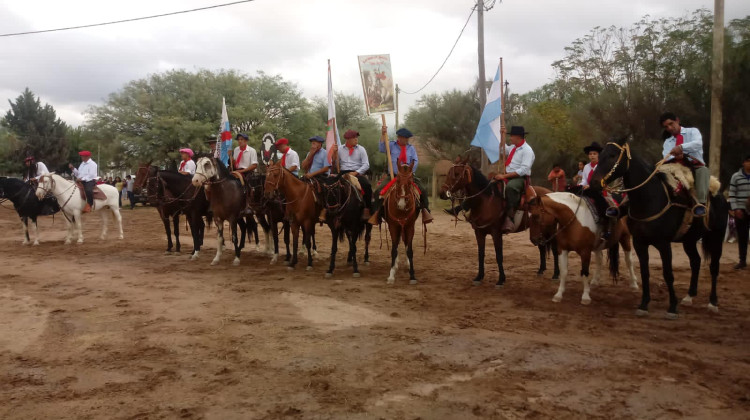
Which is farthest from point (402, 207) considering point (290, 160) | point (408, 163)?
point (290, 160)

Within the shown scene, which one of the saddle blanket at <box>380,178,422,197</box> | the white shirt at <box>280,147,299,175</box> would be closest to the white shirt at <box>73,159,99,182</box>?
the white shirt at <box>280,147,299,175</box>

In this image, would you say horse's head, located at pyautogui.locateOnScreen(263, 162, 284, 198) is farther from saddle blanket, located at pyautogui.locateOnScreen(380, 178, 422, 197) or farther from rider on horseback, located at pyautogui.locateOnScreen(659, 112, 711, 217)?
rider on horseback, located at pyautogui.locateOnScreen(659, 112, 711, 217)

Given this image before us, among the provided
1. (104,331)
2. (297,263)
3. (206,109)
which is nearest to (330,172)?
(297,263)

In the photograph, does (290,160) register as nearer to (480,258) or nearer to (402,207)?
(402,207)

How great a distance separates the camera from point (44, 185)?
46.3ft

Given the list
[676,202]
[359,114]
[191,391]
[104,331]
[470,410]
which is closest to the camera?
[470,410]

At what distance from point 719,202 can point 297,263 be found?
8.06 meters

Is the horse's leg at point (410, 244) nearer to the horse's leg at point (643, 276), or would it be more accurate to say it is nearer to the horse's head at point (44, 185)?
the horse's leg at point (643, 276)

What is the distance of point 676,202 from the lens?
6.96 m

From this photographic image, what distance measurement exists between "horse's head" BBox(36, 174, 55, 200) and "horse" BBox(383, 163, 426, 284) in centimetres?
1036

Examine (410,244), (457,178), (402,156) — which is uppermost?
(402,156)

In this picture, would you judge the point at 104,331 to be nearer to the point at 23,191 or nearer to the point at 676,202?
the point at 676,202

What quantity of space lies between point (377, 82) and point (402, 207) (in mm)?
3223

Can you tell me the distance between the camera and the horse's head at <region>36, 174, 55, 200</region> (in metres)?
13.9
